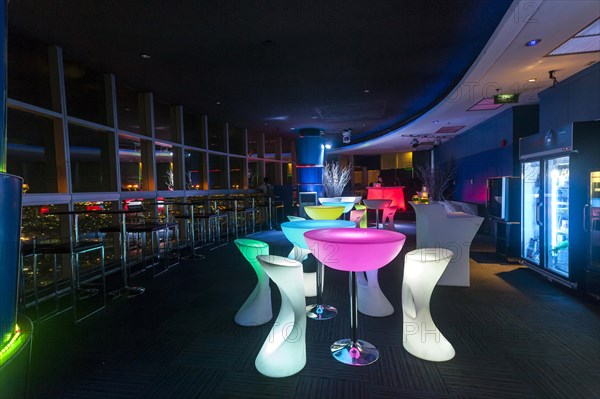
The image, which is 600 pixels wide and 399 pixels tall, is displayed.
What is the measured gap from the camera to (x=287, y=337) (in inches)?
79.3

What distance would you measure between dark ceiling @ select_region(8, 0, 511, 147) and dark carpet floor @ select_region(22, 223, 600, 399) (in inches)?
111

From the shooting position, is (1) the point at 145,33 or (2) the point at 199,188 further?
(2) the point at 199,188

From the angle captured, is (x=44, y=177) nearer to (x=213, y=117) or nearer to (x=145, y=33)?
(x=145, y=33)

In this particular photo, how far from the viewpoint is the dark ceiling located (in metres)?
2.88

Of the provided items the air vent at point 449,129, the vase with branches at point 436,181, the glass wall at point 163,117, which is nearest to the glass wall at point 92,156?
the glass wall at point 163,117

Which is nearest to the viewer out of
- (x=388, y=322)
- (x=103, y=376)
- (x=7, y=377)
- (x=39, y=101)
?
(x=7, y=377)

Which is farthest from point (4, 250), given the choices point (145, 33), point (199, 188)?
point (199, 188)

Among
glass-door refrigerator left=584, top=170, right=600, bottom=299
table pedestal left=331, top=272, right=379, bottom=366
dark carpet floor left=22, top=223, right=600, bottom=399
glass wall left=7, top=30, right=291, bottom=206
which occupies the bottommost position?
dark carpet floor left=22, top=223, right=600, bottom=399

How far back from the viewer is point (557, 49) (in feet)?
10.9

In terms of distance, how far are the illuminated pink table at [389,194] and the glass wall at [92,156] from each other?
277 inches

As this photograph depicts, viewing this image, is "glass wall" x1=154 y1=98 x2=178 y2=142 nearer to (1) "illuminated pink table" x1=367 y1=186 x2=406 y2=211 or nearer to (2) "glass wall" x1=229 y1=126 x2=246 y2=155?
(2) "glass wall" x1=229 y1=126 x2=246 y2=155

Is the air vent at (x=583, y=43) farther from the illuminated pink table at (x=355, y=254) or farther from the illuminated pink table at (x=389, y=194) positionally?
the illuminated pink table at (x=389, y=194)

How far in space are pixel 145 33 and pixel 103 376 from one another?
3.17 metres

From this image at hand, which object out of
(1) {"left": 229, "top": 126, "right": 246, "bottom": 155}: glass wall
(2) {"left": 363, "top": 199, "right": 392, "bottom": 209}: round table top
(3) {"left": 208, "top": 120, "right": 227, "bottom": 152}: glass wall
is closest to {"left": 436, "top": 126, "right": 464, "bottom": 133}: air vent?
(2) {"left": 363, "top": 199, "right": 392, "bottom": 209}: round table top
